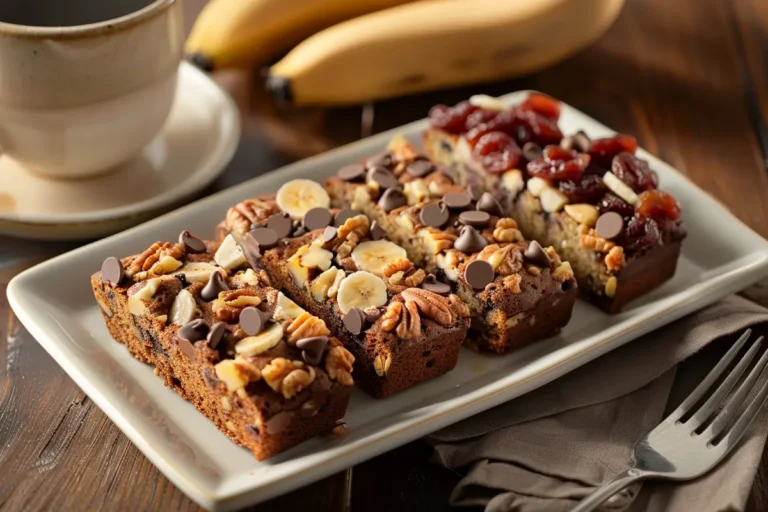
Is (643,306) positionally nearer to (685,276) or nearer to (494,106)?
(685,276)

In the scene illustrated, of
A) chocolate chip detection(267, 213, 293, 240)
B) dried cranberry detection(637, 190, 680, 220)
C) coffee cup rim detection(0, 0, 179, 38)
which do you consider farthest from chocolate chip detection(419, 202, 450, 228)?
coffee cup rim detection(0, 0, 179, 38)

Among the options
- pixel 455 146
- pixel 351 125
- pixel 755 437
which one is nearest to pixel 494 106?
pixel 455 146

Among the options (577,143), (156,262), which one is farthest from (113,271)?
(577,143)

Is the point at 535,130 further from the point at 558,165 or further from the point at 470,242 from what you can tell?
the point at 470,242

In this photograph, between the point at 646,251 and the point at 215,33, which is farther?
the point at 215,33

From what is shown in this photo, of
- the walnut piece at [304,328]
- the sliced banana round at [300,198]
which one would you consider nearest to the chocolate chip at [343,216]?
the sliced banana round at [300,198]

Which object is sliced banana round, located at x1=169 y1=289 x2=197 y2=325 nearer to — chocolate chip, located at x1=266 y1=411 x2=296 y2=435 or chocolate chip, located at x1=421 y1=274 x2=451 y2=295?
chocolate chip, located at x1=266 y1=411 x2=296 y2=435

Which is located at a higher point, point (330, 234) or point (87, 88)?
point (87, 88)
